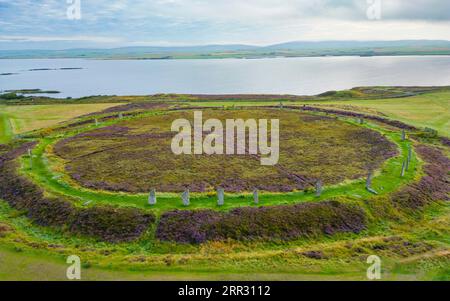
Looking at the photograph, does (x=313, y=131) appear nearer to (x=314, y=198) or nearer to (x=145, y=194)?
(x=314, y=198)

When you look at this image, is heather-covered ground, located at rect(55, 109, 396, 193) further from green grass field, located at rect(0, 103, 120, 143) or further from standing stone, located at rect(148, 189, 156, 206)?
green grass field, located at rect(0, 103, 120, 143)

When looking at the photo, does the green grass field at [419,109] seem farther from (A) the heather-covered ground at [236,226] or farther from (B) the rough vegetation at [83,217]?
(B) the rough vegetation at [83,217]

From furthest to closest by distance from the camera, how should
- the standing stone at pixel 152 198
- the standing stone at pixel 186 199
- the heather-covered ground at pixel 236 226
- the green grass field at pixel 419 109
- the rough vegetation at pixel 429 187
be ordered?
the green grass field at pixel 419 109 → the rough vegetation at pixel 429 187 → the standing stone at pixel 152 198 → the standing stone at pixel 186 199 → the heather-covered ground at pixel 236 226

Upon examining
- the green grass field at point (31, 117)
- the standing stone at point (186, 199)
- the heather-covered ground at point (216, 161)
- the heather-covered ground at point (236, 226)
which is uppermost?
the green grass field at point (31, 117)

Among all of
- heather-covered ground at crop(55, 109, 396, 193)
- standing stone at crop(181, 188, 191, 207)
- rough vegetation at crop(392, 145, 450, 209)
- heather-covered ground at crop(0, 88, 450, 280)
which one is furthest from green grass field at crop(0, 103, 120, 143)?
rough vegetation at crop(392, 145, 450, 209)

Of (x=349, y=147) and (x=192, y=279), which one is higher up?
(x=349, y=147)

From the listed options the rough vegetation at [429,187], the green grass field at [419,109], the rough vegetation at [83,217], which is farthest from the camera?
the green grass field at [419,109]

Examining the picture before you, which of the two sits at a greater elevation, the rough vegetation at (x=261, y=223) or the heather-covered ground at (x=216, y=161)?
the heather-covered ground at (x=216, y=161)

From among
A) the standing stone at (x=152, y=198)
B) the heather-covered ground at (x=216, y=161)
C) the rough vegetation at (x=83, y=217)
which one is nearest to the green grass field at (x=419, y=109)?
the heather-covered ground at (x=216, y=161)

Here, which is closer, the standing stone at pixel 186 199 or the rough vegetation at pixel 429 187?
the standing stone at pixel 186 199

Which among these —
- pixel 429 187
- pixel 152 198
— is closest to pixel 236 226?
pixel 152 198
